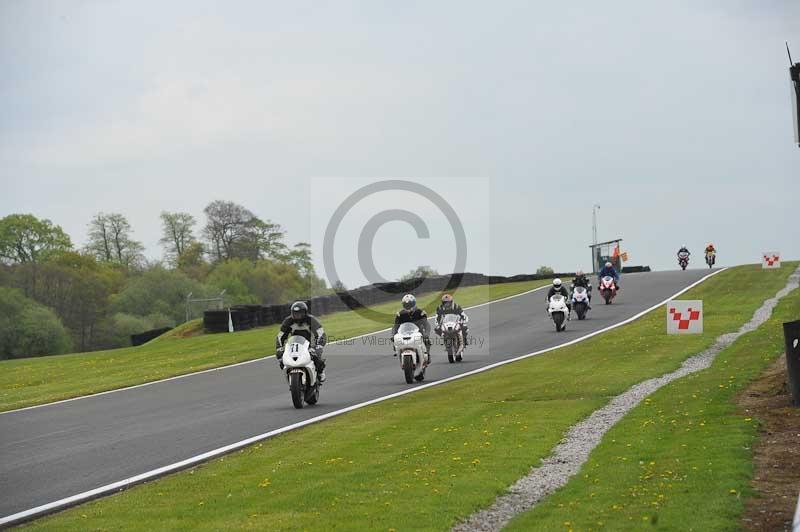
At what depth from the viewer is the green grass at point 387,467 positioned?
401 inches

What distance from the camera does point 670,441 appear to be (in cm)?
1322

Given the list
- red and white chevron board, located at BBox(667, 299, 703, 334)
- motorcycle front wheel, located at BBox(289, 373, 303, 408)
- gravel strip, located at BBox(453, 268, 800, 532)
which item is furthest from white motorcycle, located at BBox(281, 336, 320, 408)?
red and white chevron board, located at BBox(667, 299, 703, 334)

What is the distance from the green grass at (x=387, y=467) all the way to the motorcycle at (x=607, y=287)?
2099 cm

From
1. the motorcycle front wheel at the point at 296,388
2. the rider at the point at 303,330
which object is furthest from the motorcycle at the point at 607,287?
the motorcycle front wheel at the point at 296,388

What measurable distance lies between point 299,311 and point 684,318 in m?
12.9

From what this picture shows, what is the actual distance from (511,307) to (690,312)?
59.3ft

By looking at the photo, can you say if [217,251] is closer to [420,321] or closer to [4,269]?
[4,269]

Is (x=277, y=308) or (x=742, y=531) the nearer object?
(x=742, y=531)

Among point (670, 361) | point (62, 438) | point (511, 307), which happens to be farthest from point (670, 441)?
point (511, 307)

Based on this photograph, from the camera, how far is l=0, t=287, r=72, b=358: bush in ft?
230

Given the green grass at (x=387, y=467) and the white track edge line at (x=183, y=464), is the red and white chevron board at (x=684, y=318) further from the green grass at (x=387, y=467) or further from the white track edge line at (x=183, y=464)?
the green grass at (x=387, y=467)

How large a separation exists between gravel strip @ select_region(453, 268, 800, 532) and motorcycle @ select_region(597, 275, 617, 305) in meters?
20.7

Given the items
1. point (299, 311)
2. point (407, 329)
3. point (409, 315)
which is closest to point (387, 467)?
point (299, 311)

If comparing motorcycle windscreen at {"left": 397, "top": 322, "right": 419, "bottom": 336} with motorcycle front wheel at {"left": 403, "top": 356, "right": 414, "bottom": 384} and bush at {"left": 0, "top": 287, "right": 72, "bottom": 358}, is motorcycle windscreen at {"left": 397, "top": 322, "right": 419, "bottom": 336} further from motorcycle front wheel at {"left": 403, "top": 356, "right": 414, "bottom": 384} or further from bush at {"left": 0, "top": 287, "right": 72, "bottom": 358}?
bush at {"left": 0, "top": 287, "right": 72, "bottom": 358}
